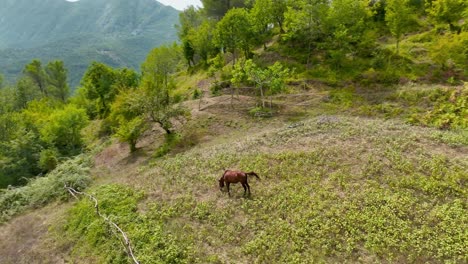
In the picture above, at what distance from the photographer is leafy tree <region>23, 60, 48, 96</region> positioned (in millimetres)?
60688

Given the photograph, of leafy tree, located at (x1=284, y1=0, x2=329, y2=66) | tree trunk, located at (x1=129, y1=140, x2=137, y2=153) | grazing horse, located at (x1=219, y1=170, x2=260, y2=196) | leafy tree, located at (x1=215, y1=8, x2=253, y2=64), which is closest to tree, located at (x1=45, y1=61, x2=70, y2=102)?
leafy tree, located at (x1=215, y1=8, x2=253, y2=64)

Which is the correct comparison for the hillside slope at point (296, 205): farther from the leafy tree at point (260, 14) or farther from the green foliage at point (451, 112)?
the leafy tree at point (260, 14)

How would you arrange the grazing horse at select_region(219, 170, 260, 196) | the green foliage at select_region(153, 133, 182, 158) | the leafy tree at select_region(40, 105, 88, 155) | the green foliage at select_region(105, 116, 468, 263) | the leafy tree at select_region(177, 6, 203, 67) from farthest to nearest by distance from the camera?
the leafy tree at select_region(177, 6, 203, 67), the leafy tree at select_region(40, 105, 88, 155), the green foliage at select_region(153, 133, 182, 158), the grazing horse at select_region(219, 170, 260, 196), the green foliage at select_region(105, 116, 468, 263)

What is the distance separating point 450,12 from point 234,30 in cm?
2596

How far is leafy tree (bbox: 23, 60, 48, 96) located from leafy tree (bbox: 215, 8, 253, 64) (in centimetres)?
4548

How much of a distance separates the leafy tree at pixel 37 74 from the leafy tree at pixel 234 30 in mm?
45475

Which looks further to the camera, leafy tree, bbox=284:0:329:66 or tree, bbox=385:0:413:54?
leafy tree, bbox=284:0:329:66

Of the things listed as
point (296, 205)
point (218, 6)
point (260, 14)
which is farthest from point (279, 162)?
point (218, 6)

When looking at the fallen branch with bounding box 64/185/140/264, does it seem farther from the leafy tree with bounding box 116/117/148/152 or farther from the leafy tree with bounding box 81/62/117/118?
the leafy tree with bounding box 81/62/117/118

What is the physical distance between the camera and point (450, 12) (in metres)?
33.3

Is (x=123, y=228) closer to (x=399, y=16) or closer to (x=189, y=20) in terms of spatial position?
(x=399, y=16)

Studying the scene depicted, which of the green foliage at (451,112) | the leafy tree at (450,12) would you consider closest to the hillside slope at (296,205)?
the green foliage at (451,112)

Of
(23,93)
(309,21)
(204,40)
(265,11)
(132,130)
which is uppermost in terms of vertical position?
(265,11)

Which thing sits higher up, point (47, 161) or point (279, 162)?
point (279, 162)
